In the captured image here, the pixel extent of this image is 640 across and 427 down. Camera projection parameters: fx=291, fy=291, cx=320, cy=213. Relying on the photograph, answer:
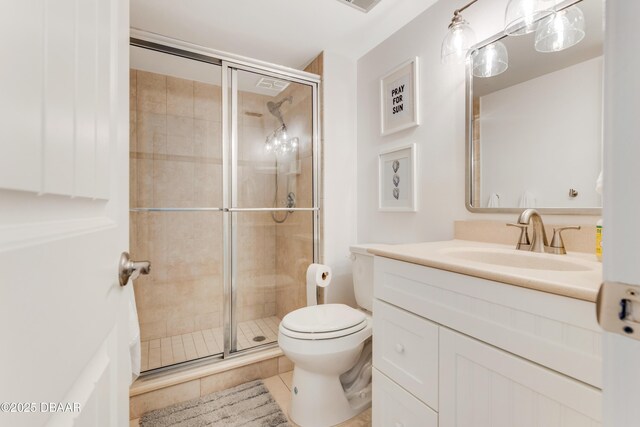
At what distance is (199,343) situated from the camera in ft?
A: 6.96

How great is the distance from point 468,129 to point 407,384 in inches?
46.8

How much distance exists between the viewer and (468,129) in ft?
4.76

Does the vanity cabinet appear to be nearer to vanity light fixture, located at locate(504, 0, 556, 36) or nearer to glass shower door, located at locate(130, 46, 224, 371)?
vanity light fixture, located at locate(504, 0, 556, 36)

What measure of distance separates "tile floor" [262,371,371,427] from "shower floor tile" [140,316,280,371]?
0.88 feet

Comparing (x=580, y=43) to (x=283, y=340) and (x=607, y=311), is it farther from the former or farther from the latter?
(x=283, y=340)

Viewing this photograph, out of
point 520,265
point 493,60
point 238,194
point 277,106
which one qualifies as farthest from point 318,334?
point 277,106

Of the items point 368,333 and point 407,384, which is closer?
point 407,384

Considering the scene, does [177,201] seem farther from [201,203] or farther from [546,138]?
[546,138]

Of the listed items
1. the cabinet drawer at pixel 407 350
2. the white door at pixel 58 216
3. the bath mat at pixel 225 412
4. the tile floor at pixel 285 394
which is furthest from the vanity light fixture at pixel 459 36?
the bath mat at pixel 225 412

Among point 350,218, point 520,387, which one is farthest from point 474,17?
point 520,387

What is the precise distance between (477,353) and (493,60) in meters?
1.26

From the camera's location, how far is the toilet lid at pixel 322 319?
1.43 meters

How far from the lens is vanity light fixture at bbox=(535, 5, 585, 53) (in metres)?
1.07

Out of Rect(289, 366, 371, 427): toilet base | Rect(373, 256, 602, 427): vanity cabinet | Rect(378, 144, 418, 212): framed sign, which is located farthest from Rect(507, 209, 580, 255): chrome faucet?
Rect(289, 366, 371, 427): toilet base
